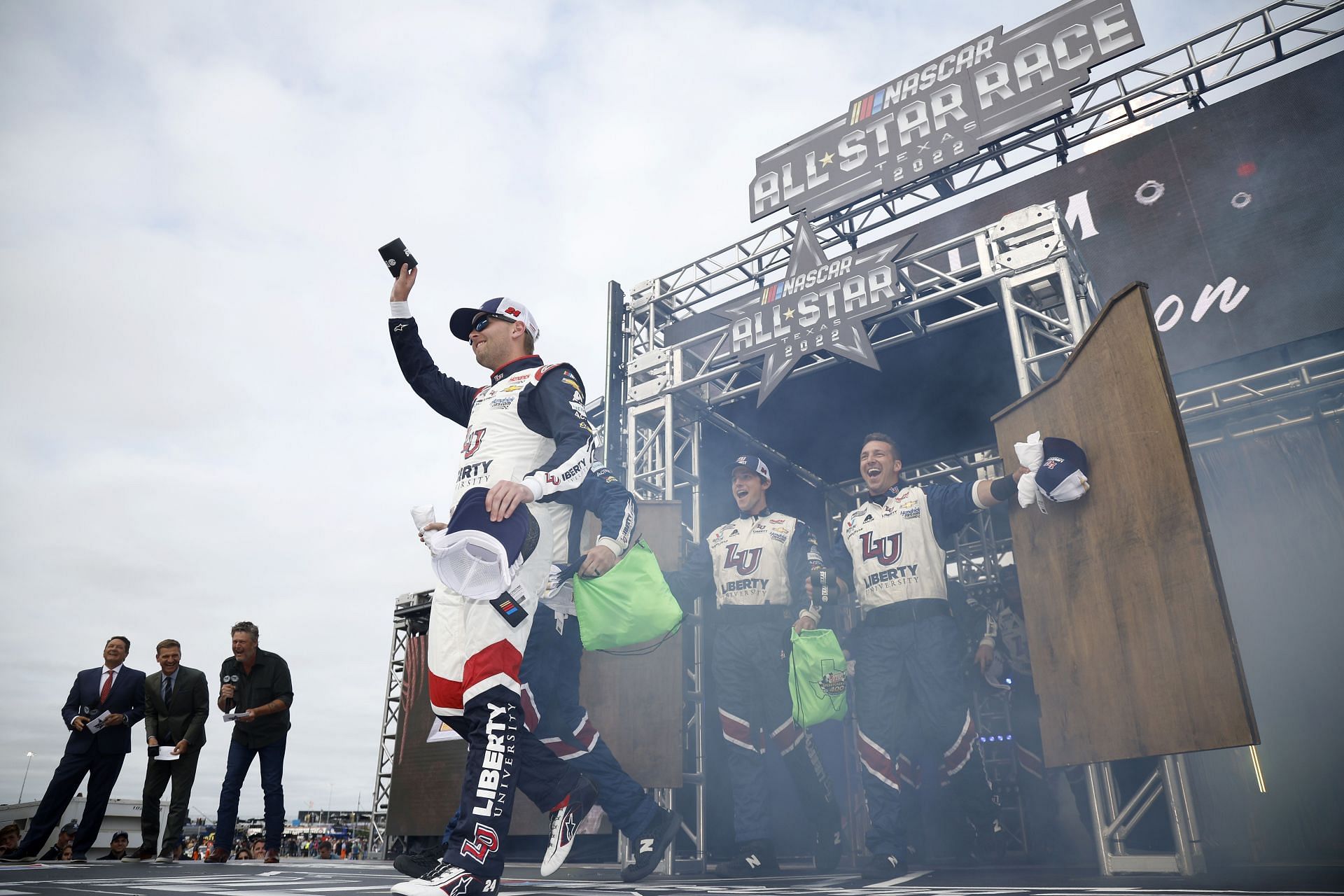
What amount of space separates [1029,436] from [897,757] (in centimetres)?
183

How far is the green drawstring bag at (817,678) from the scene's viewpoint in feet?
14.0

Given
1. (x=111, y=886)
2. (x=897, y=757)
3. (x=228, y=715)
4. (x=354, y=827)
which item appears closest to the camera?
(x=111, y=886)

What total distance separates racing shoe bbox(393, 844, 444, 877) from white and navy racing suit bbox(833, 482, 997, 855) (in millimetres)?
2093

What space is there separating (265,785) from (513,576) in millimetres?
4335

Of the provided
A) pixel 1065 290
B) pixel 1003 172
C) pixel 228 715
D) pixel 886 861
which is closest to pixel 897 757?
pixel 886 861

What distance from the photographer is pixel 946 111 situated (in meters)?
6.98

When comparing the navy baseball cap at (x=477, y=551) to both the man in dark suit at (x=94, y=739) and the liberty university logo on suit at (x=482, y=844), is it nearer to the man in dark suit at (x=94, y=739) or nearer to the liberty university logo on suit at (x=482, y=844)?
the liberty university logo on suit at (x=482, y=844)

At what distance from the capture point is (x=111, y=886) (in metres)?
2.34

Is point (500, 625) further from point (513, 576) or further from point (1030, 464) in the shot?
point (1030, 464)

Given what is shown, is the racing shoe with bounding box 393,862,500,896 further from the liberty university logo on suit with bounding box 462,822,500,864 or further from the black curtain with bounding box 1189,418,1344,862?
the black curtain with bounding box 1189,418,1344,862

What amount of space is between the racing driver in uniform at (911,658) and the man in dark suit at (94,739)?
17.5 ft

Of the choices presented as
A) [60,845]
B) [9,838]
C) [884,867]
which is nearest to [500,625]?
[884,867]

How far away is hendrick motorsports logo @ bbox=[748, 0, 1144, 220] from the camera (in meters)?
6.48

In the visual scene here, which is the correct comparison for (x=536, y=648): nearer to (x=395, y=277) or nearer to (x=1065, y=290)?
(x=395, y=277)
